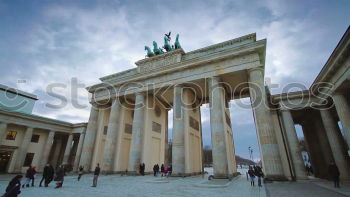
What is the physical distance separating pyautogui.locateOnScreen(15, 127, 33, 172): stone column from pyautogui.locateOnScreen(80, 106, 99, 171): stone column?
35.2 feet

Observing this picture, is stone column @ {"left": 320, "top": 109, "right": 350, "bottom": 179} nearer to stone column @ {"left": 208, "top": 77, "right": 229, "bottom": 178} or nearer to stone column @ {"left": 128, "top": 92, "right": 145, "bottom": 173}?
stone column @ {"left": 208, "top": 77, "right": 229, "bottom": 178}

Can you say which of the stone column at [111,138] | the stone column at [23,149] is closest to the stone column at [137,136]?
the stone column at [111,138]

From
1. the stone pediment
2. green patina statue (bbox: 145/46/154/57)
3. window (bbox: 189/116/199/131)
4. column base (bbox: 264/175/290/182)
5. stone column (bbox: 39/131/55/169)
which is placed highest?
green patina statue (bbox: 145/46/154/57)

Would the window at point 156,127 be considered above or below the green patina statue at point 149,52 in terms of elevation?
below

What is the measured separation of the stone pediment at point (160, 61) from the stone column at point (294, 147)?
12.7m

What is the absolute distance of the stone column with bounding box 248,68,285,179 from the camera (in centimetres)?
1311

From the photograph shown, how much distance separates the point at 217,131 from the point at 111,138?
12671 mm

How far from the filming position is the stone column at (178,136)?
16531mm

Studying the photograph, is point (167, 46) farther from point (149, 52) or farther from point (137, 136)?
point (137, 136)

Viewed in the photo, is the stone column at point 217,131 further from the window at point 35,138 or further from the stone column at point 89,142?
the window at point 35,138

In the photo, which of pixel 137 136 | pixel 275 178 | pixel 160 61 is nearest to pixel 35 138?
pixel 137 136

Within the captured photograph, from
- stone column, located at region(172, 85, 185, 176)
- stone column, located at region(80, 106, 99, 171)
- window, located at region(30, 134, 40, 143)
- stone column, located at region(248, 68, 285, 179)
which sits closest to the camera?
stone column, located at region(248, 68, 285, 179)

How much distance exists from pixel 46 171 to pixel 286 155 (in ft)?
64.9

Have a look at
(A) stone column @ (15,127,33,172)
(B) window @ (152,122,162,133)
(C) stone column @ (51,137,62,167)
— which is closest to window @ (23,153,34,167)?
(A) stone column @ (15,127,33,172)
